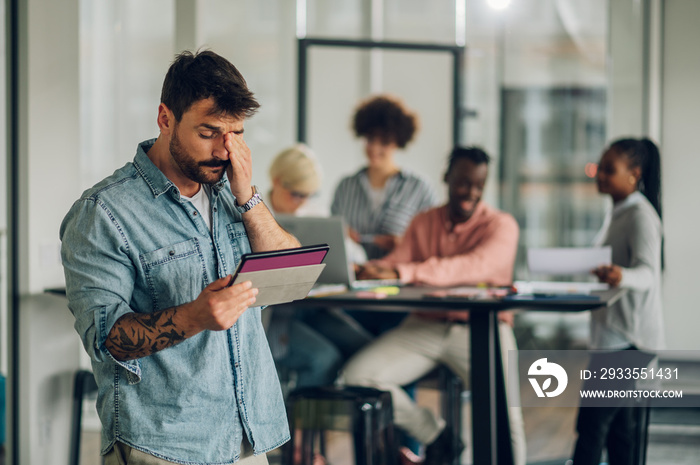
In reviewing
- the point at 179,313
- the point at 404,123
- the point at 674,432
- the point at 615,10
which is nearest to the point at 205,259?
the point at 179,313

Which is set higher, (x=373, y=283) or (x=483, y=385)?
(x=373, y=283)

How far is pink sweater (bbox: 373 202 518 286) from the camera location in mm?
3025

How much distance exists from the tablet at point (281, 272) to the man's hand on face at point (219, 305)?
19mm

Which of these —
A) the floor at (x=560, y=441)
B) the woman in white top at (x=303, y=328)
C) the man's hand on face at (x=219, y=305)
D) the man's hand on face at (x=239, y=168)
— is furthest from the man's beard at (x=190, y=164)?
the floor at (x=560, y=441)

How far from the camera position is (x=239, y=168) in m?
1.54

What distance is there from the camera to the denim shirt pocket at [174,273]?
4.87 feet

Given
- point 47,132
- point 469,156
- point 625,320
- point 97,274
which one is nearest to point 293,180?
point 469,156

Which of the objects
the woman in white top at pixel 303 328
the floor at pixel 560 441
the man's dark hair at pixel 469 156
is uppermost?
the man's dark hair at pixel 469 156

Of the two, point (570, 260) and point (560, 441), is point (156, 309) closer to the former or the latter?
point (570, 260)

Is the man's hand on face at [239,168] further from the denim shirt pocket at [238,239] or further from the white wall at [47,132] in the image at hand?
the white wall at [47,132]

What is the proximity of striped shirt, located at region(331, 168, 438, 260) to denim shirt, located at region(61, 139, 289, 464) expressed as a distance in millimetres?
2336

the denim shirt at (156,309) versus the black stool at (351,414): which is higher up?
the denim shirt at (156,309)

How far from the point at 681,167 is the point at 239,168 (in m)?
3.63

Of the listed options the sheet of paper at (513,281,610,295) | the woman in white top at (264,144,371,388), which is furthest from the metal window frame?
the sheet of paper at (513,281,610,295)
